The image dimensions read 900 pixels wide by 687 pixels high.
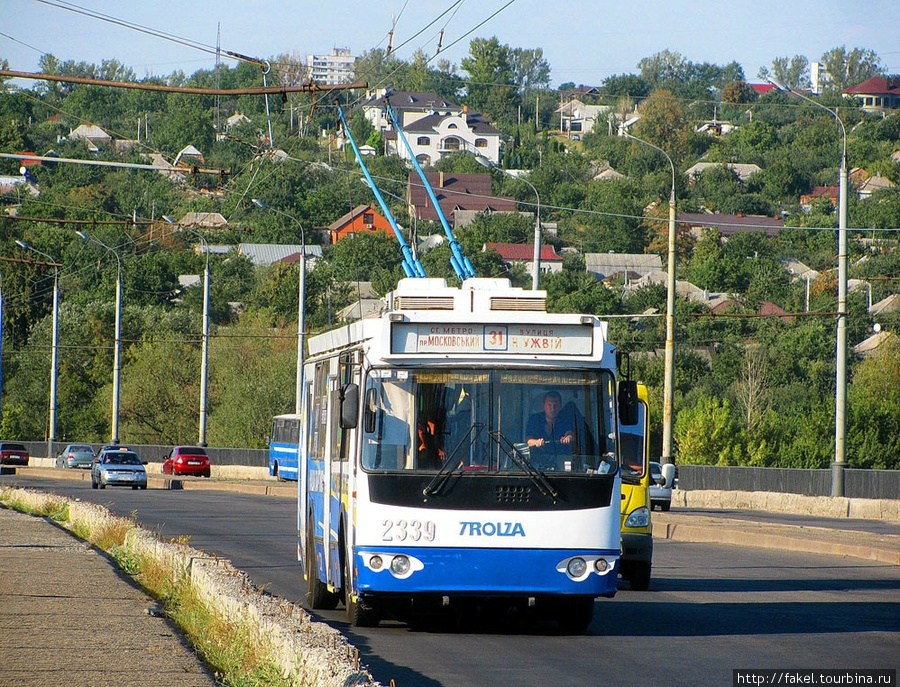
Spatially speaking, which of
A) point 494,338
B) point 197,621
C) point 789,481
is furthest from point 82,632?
point 789,481

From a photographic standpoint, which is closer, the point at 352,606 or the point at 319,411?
the point at 352,606

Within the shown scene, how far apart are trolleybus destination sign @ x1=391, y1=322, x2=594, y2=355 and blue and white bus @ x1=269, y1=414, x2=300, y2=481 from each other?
137 ft

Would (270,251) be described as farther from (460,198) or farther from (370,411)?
(370,411)

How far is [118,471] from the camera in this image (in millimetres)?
47688

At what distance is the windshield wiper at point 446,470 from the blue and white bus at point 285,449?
42.1 meters

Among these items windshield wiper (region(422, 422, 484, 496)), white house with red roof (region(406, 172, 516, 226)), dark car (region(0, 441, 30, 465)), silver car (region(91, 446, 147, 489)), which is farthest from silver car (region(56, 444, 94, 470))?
white house with red roof (region(406, 172, 516, 226))

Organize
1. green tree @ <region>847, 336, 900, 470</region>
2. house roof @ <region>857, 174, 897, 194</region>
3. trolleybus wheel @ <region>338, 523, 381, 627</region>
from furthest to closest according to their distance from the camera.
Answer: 1. house roof @ <region>857, 174, 897, 194</region>
2. green tree @ <region>847, 336, 900, 470</region>
3. trolleybus wheel @ <region>338, 523, 381, 627</region>

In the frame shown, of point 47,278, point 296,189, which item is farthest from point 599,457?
point 296,189

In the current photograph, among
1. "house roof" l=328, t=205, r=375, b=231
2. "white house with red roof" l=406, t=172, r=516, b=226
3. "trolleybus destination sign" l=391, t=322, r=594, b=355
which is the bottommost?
"trolleybus destination sign" l=391, t=322, r=594, b=355

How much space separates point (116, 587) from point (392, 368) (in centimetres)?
366

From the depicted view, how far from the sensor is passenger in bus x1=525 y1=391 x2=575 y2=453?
11578mm

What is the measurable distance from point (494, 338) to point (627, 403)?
1184 mm

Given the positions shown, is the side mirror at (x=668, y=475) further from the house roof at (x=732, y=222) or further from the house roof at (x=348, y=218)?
the house roof at (x=732, y=222)

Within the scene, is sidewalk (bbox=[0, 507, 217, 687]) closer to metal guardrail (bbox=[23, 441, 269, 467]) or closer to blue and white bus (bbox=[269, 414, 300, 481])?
blue and white bus (bbox=[269, 414, 300, 481])
